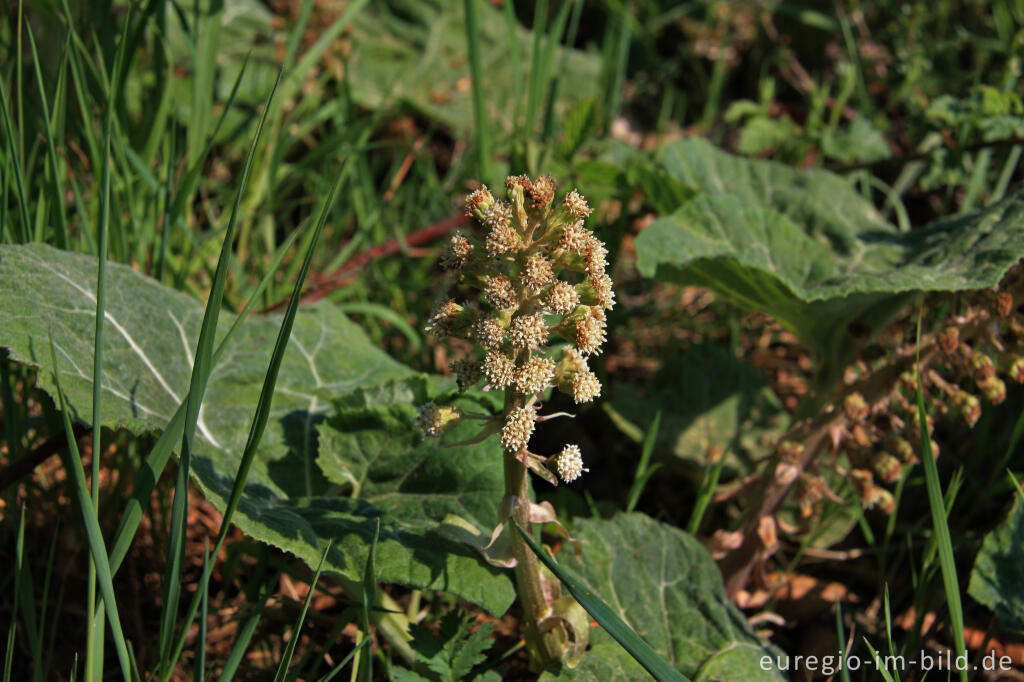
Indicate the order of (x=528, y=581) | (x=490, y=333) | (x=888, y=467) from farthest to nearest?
(x=888, y=467) → (x=528, y=581) → (x=490, y=333)

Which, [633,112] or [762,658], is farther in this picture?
[633,112]

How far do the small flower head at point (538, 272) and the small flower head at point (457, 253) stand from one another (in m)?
0.13

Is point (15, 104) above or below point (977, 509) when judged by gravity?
above

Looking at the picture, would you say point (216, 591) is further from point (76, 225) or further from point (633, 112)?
point (633, 112)

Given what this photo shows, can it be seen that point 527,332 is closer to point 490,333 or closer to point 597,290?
point 490,333

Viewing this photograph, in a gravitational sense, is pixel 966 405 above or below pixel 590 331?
below

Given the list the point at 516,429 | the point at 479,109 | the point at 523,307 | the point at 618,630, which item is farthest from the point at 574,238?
the point at 479,109

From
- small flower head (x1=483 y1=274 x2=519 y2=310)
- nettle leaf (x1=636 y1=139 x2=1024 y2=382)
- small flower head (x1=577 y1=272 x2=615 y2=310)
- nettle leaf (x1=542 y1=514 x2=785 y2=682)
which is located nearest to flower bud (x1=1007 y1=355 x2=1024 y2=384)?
nettle leaf (x1=636 y1=139 x2=1024 y2=382)

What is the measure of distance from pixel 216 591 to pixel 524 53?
3605 mm

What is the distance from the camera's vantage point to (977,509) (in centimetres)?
293

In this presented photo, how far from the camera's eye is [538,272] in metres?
1.76

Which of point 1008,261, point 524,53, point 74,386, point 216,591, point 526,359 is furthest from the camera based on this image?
point 524,53

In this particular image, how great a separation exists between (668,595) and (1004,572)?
0.92 meters

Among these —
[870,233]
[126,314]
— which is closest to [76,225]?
[126,314]
